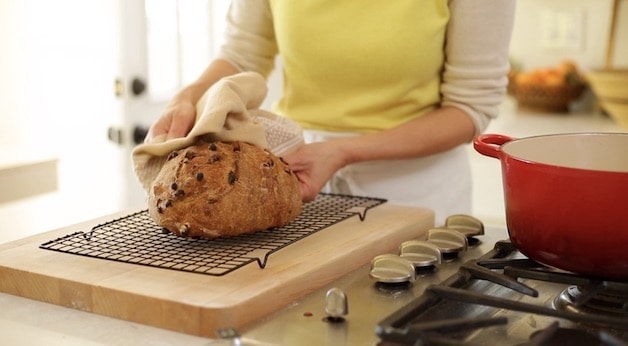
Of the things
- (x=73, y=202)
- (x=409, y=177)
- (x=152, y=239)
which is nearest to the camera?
(x=152, y=239)

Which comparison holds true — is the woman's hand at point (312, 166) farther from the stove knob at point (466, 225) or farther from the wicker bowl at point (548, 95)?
the wicker bowl at point (548, 95)

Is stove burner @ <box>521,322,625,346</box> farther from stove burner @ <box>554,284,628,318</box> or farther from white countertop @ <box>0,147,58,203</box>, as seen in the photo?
white countertop @ <box>0,147,58,203</box>

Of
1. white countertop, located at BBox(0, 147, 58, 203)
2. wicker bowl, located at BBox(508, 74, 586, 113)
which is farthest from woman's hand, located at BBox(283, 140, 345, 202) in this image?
wicker bowl, located at BBox(508, 74, 586, 113)

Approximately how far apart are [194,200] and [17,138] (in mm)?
1330

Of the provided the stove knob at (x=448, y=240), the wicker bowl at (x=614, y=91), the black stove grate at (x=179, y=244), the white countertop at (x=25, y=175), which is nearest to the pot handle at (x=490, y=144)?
the stove knob at (x=448, y=240)

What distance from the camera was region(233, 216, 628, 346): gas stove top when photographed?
653mm

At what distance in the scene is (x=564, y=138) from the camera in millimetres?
874

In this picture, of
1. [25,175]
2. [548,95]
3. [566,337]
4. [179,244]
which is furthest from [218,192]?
[548,95]

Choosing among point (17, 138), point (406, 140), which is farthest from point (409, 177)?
point (17, 138)

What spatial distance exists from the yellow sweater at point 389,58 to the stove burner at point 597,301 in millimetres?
526

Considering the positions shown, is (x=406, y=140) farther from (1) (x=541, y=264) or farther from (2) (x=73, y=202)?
(2) (x=73, y=202)

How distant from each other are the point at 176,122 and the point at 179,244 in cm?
20

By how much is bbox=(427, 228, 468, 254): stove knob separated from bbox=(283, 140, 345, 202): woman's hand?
0.21 metres

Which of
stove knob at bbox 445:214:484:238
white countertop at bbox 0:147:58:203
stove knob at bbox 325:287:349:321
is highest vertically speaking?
stove knob at bbox 325:287:349:321
